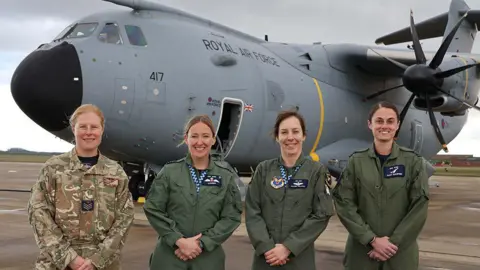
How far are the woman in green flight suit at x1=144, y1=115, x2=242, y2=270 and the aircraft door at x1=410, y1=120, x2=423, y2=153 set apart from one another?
12.7 m

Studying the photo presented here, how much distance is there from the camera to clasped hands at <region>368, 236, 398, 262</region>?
4.11 m

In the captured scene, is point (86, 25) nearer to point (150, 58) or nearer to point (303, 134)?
point (150, 58)

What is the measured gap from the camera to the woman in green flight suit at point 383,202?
4.17 meters

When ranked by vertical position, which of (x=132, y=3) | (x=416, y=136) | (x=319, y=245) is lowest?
(x=319, y=245)

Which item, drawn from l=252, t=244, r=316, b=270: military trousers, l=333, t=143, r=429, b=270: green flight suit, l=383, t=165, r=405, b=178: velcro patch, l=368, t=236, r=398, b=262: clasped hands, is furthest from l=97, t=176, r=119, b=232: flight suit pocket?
l=383, t=165, r=405, b=178: velcro patch

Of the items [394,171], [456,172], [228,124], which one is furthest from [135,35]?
[456,172]

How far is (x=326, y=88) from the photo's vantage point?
1352 cm

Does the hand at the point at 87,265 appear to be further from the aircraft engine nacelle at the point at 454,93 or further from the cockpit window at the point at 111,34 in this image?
the aircraft engine nacelle at the point at 454,93

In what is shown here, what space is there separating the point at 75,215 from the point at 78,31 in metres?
7.21

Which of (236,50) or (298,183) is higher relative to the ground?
(236,50)

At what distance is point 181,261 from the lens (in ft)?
13.0

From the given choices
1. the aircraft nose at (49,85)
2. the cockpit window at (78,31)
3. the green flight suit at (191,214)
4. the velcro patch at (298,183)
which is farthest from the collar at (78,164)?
the cockpit window at (78,31)

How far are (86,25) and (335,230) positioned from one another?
604cm

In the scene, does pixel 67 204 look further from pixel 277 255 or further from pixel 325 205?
pixel 325 205
